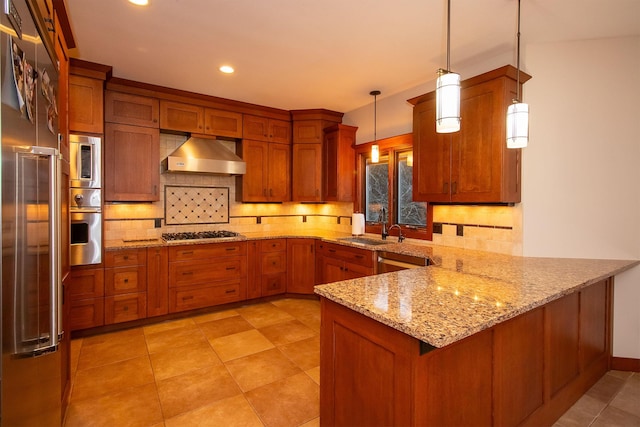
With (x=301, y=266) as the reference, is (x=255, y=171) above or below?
above

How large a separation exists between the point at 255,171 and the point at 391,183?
183 cm

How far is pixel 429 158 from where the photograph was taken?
3094mm

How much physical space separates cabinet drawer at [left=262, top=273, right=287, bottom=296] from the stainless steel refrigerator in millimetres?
2916

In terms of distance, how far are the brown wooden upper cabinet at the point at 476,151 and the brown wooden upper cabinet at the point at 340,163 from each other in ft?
4.69

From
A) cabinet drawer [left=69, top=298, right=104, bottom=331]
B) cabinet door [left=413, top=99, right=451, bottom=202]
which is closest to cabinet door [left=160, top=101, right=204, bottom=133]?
cabinet drawer [left=69, top=298, right=104, bottom=331]

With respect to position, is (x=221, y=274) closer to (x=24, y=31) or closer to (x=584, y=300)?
(x=24, y=31)

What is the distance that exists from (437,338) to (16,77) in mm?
1485

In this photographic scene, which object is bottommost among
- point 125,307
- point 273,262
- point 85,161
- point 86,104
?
point 125,307

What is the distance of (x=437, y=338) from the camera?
109 centimetres

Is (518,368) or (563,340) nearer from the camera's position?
(518,368)

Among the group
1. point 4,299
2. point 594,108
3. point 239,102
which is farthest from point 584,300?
point 239,102

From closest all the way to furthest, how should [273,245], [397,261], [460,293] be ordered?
[460,293] → [397,261] → [273,245]

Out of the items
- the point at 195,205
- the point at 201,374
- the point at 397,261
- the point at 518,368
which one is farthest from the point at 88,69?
the point at 518,368

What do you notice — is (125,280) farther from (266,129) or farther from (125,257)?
(266,129)
